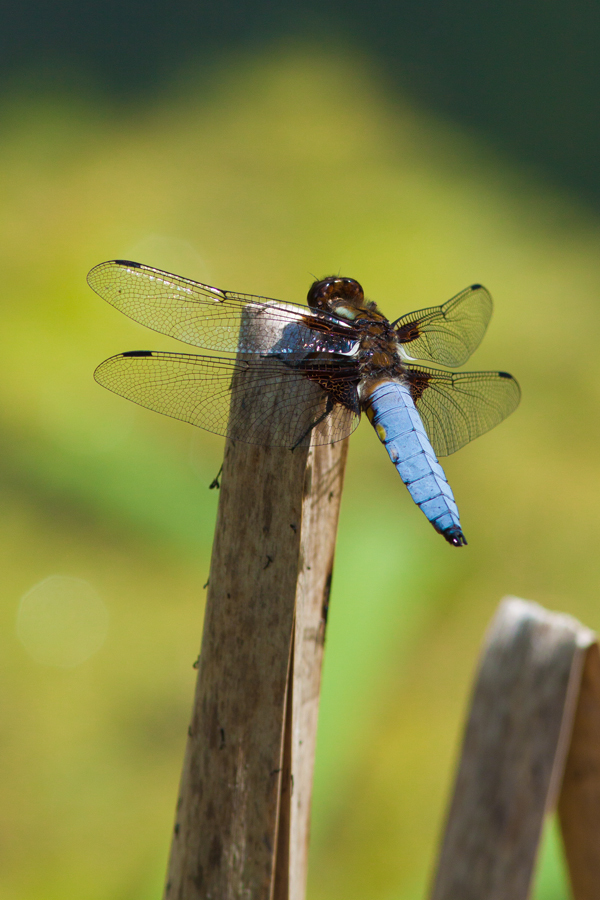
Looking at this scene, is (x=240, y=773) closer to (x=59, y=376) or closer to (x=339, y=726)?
(x=339, y=726)

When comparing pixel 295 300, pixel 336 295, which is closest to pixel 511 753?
pixel 336 295

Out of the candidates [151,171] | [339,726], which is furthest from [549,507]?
[151,171]

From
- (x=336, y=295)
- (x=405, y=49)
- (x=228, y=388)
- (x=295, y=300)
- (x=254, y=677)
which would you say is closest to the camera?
(x=254, y=677)

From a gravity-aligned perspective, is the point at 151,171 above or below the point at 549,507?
above

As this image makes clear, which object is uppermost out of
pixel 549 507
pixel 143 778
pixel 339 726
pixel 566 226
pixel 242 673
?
pixel 566 226

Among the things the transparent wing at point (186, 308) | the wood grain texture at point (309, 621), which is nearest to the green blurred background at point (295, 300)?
the wood grain texture at point (309, 621)

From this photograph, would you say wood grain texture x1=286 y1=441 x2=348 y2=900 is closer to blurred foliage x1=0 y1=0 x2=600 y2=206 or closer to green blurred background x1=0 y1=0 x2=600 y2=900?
green blurred background x1=0 y1=0 x2=600 y2=900

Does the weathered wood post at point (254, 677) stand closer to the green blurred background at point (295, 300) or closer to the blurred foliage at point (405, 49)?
the green blurred background at point (295, 300)

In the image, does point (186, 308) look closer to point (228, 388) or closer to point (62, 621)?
point (228, 388)
